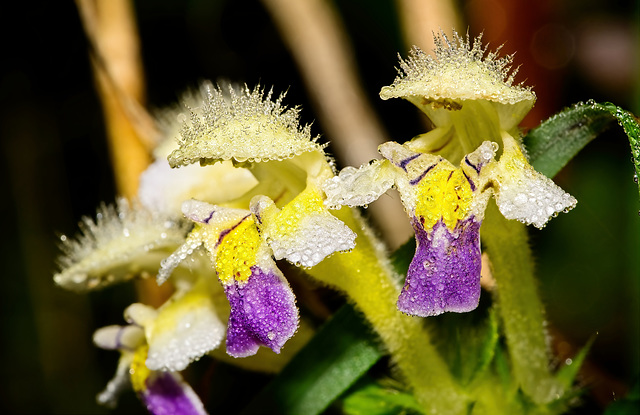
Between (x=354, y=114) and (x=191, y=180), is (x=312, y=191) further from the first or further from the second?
(x=354, y=114)

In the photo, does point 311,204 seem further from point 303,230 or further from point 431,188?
point 431,188

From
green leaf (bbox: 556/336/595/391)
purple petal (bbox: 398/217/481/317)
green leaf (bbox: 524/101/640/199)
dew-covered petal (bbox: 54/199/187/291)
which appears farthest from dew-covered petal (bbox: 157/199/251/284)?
green leaf (bbox: 556/336/595/391)

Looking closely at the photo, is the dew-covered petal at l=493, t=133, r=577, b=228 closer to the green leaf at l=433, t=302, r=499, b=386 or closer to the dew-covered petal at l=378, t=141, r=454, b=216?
the dew-covered petal at l=378, t=141, r=454, b=216

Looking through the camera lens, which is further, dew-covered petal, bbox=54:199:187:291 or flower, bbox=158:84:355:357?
dew-covered petal, bbox=54:199:187:291

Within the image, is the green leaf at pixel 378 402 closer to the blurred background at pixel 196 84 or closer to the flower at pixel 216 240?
the flower at pixel 216 240

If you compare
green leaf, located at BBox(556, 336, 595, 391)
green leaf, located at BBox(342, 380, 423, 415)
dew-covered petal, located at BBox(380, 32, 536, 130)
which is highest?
dew-covered petal, located at BBox(380, 32, 536, 130)

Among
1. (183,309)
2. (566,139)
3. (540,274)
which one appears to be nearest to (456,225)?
(566,139)
